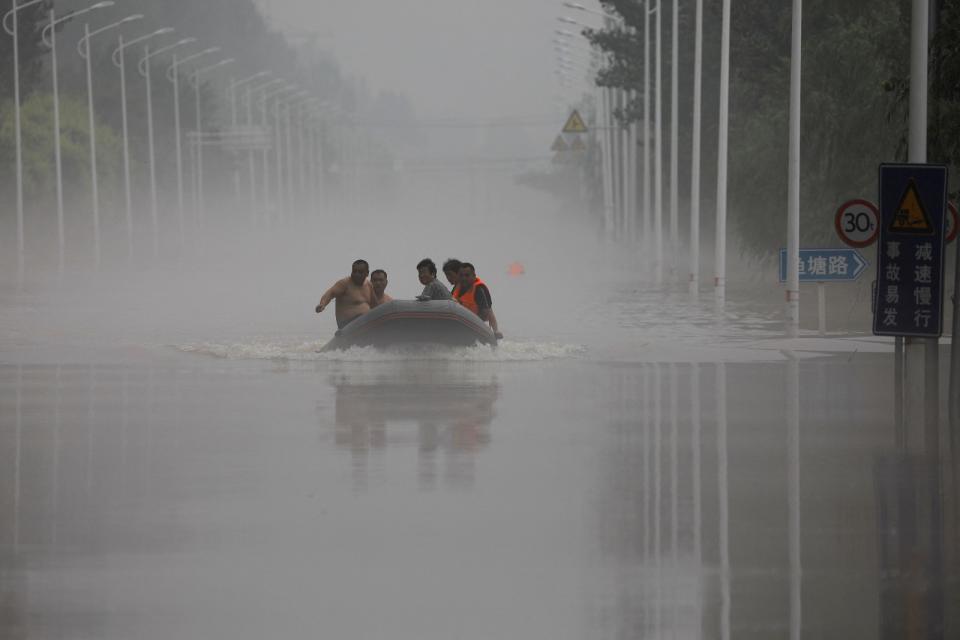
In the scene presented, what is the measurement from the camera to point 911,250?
71.6ft

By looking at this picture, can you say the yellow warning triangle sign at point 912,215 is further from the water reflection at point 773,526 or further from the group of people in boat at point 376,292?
the group of people in boat at point 376,292

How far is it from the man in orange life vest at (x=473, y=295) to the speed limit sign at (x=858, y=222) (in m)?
7.76

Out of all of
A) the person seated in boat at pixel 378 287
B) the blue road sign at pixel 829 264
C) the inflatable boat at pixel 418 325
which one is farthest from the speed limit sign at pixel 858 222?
the blue road sign at pixel 829 264

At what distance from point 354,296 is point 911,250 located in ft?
39.0

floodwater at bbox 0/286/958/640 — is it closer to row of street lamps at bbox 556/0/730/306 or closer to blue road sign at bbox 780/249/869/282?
blue road sign at bbox 780/249/869/282

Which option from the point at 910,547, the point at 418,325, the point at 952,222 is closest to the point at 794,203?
the point at 418,325

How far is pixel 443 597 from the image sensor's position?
37.6 feet

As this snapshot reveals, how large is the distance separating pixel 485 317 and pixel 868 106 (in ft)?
59.1

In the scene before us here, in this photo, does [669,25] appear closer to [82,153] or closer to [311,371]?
[82,153]

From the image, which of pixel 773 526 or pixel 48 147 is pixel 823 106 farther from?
pixel 48 147

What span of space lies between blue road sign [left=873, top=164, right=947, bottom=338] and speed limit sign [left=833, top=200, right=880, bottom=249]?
10.3ft

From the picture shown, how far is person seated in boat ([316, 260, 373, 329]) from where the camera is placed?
31.9 m

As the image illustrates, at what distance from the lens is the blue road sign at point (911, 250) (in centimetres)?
2155

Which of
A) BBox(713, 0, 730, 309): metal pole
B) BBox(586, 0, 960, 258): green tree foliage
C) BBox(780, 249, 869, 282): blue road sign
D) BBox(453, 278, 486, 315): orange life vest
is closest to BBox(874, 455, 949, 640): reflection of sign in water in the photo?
BBox(586, 0, 960, 258): green tree foliage
